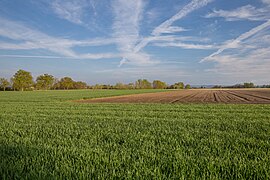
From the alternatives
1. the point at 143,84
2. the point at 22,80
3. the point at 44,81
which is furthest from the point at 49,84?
the point at 143,84

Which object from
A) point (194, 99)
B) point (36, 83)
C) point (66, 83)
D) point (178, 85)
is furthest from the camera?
point (178, 85)

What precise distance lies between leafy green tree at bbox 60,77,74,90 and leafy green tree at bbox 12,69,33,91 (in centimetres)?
2948

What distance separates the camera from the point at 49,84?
159 metres

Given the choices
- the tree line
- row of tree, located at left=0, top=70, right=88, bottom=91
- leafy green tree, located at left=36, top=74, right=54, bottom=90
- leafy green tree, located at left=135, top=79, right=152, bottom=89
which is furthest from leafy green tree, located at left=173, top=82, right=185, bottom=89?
leafy green tree, located at left=36, top=74, right=54, bottom=90

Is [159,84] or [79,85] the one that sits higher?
[159,84]

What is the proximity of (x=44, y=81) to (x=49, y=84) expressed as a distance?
5.02 metres

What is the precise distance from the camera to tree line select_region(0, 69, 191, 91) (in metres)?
132

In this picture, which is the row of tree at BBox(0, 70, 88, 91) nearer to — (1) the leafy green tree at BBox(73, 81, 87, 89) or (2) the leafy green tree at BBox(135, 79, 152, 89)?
(1) the leafy green tree at BBox(73, 81, 87, 89)

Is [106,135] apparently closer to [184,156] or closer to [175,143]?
[175,143]

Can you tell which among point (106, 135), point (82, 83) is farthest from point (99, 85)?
point (106, 135)

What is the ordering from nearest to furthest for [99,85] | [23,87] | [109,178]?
[109,178]
[23,87]
[99,85]

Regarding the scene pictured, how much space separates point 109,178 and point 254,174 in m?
2.84

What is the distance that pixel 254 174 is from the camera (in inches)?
153

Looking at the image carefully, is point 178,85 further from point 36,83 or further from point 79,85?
point 36,83
